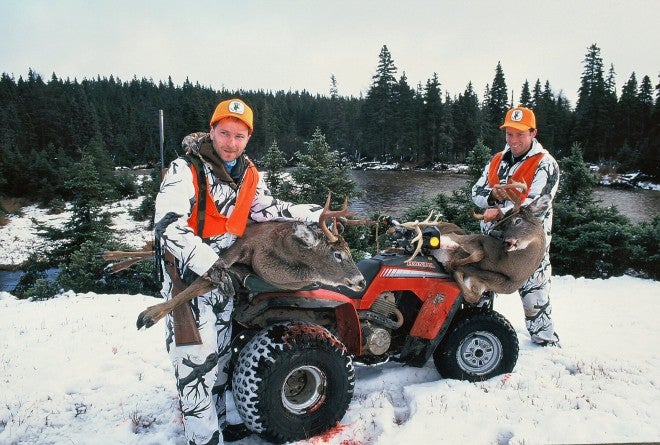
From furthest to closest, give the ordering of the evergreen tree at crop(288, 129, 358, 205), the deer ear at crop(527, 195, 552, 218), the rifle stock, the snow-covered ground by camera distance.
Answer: the evergreen tree at crop(288, 129, 358, 205) → the deer ear at crop(527, 195, 552, 218) → the snow-covered ground → the rifle stock

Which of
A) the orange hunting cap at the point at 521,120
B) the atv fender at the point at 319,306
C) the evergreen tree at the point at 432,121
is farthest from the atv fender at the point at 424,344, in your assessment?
the evergreen tree at the point at 432,121

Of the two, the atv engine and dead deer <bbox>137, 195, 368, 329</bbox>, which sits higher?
dead deer <bbox>137, 195, 368, 329</bbox>

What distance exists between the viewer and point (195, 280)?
9.64 ft

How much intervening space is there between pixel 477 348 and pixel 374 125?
68739 mm

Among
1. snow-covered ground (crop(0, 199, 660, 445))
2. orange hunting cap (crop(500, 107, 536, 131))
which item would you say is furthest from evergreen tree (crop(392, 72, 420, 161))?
orange hunting cap (crop(500, 107, 536, 131))

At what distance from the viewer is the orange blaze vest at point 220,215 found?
3.07 m

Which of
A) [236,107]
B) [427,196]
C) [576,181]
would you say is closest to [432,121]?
[427,196]

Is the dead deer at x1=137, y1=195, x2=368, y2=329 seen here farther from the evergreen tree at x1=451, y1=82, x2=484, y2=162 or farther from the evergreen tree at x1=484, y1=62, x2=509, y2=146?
the evergreen tree at x1=451, y1=82, x2=484, y2=162

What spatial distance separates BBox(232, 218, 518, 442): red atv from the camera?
3199 millimetres

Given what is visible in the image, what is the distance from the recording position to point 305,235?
122 inches

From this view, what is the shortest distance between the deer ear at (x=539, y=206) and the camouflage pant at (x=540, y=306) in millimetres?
1089

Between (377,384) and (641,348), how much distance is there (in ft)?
11.8

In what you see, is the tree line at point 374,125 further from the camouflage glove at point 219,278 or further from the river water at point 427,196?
the camouflage glove at point 219,278

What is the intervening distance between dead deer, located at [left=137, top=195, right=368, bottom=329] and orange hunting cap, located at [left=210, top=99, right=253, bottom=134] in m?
0.83
